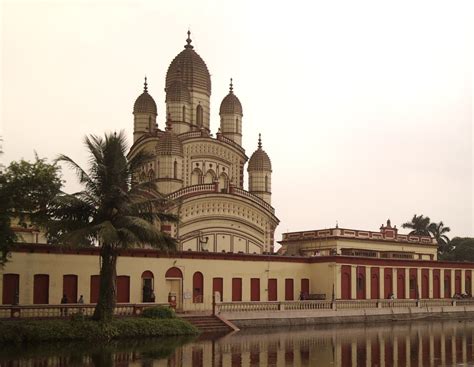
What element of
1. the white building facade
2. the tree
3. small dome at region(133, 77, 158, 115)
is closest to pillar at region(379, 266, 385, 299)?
the white building facade

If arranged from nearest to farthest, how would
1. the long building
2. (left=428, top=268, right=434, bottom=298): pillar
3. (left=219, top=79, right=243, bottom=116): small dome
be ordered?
1. the long building
2. (left=428, top=268, right=434, bottom=298): pillar
3. (left=219, top=79, right=243, bottom=116): small dome

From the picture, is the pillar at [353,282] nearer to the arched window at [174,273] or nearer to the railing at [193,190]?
the railing at [193,190]

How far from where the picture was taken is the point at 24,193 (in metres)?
29.3

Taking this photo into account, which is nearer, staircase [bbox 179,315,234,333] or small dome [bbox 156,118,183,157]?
staircase [bbox 179,315,234,333]

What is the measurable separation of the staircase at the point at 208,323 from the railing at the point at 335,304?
48.0 inches

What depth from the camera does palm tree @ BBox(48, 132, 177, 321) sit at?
29781 millimetres

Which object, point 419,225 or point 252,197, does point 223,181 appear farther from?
point 419,225

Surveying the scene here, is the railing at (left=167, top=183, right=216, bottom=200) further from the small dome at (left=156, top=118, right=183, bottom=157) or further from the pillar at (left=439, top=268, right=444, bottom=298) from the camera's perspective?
the pillar at (left=439, top=268, right=444, bottom=298)

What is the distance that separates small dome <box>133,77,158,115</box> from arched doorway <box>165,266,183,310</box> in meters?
19.7

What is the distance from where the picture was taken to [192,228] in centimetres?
4859

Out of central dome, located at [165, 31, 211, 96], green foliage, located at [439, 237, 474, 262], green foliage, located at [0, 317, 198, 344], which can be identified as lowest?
green foliage, located at [0, 317, 198, 344]

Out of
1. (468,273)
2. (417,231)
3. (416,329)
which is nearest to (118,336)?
(416,329)

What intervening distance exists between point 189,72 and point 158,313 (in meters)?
27.2

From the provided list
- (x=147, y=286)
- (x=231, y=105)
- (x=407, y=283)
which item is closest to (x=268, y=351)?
(x=147, y=286)
